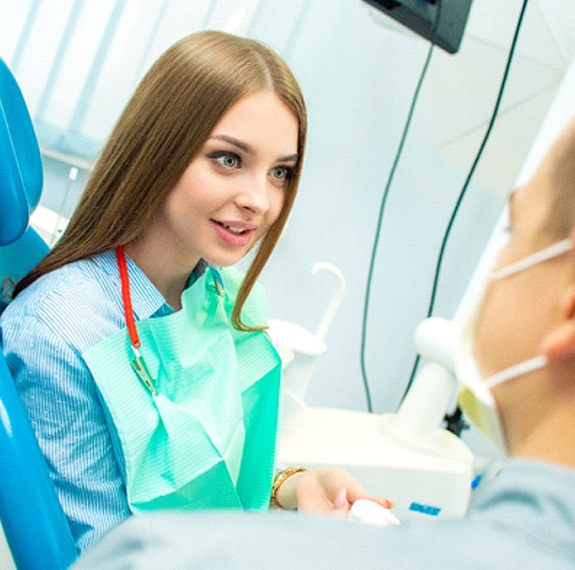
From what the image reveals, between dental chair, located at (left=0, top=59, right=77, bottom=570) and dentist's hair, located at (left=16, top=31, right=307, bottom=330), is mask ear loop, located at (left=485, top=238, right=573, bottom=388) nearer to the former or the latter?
dental chair, located at (left=0, top=59, right=77, bottom=570)

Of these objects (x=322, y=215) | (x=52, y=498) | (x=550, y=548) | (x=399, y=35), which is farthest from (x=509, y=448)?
(x=399, y=35)

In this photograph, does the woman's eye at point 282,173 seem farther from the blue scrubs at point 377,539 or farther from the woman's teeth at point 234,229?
the blue scrubs at point 377,539

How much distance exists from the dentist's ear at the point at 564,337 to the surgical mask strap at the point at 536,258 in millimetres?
12

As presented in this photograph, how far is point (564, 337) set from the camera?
0.30 m

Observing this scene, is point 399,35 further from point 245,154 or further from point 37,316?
point 37,316

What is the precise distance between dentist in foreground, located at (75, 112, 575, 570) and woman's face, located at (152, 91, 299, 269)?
51 centimetres

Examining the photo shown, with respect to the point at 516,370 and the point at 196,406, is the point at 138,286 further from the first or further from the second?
the point at 516,370

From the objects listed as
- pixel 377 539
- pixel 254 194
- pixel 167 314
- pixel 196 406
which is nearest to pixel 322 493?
pixel 196 406

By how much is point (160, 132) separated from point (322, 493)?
59 centimetres

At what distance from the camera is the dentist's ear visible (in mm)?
305

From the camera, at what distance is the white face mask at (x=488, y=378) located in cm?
34

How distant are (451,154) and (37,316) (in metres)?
1.18

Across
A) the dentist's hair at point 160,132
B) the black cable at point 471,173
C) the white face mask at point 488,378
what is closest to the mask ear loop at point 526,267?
the white face mask at point 488,378

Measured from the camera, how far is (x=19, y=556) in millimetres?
572
